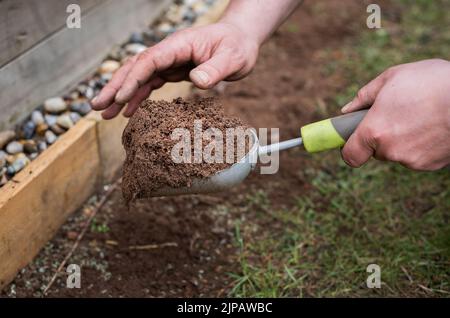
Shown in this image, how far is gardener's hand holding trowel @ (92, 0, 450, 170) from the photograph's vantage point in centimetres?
154

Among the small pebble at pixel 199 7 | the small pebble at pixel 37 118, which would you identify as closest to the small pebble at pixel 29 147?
the small pebble at pixel 37 118

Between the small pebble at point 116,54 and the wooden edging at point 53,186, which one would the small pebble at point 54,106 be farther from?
the small pebble at point 116,54

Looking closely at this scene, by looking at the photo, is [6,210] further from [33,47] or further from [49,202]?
[33,47]

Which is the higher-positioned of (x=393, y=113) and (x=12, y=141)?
(x=393, y=113)

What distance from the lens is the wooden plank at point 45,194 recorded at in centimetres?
183

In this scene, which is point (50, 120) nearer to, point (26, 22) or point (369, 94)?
point (26, 22)

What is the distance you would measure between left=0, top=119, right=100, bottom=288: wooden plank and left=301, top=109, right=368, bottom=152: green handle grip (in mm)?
914

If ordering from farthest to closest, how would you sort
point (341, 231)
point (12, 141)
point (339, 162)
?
point (339, 162), point (341, 231), point (12, 141)

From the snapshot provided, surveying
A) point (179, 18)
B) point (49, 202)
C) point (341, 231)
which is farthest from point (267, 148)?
point (179, 18)

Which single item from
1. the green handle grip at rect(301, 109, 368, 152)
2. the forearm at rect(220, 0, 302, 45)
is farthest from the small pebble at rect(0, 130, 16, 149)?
the green handle grip at rect(301, 109, 368, 152)

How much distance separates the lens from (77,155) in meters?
2.10

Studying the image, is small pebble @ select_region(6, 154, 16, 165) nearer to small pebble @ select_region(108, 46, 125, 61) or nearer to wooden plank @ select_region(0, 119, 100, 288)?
wooden plank @ select_region(0, 119, 100, 288)

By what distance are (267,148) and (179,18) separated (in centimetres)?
158
